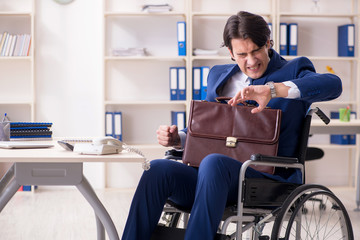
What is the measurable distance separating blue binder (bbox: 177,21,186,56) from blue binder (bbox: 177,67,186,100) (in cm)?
16

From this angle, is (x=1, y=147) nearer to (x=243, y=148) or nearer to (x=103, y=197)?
(x=243, y=148)

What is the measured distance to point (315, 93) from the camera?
189cm

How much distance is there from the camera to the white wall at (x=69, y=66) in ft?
15.7

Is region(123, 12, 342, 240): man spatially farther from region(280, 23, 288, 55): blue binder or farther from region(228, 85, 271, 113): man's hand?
region(280, 23, 288, 55): blue binder

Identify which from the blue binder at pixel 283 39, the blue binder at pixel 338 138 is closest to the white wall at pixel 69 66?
the blue binder at pixel 283 39

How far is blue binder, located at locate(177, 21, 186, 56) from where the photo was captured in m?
4.64

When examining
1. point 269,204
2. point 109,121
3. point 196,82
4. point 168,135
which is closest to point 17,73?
point 109,121

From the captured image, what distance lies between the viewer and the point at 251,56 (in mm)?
2100

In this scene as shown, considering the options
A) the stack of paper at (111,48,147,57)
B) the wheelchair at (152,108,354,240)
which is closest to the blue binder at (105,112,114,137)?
the stack of paper at (111,48,147,57)

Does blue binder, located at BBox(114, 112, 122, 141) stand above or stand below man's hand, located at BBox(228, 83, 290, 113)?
below

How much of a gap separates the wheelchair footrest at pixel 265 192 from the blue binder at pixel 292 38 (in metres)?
2.99

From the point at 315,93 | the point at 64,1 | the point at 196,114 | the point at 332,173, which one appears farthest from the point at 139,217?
the point at 332,173

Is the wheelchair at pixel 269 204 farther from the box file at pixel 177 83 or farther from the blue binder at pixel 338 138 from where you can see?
the blue binder at pixel 338 138

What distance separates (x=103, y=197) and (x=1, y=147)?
8.72 ft
